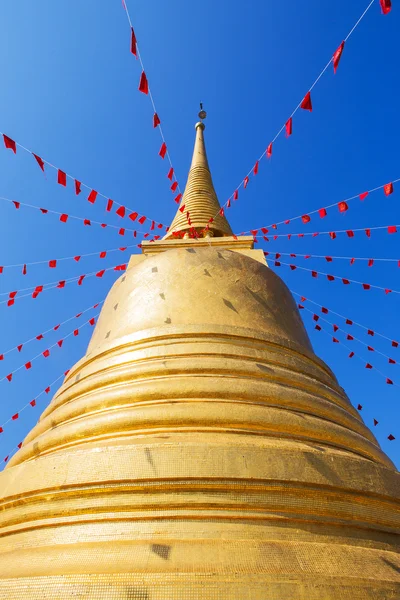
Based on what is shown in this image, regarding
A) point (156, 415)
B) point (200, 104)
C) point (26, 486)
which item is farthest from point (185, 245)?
point (200, 104)

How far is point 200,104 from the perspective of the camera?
1664 centimetres

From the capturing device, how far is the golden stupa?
2.05 meters

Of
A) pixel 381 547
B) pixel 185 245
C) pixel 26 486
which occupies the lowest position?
pixel 381 547

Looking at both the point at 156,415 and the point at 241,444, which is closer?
the point at 241,444

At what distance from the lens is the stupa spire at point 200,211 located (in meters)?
9.45

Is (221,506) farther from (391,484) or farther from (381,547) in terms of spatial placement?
(391,484)

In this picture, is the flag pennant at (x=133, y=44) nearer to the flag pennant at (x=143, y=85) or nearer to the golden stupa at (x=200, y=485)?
the flag pennant at (x=143, y=85)

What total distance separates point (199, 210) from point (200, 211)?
0.06 metres

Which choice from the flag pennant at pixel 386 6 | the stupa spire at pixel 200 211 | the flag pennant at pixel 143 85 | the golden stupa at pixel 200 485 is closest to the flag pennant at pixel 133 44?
the flag pennant at pixel 143 85

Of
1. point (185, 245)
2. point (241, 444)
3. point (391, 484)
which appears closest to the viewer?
point (241, 444)

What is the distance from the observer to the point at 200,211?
992 cm

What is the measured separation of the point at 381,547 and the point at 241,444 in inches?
42.0

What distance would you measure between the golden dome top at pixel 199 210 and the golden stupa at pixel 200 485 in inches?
214

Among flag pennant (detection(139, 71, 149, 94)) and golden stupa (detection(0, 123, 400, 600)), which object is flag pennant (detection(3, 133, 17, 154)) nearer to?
flag pennant (detection(139, 71, 149, 94))
